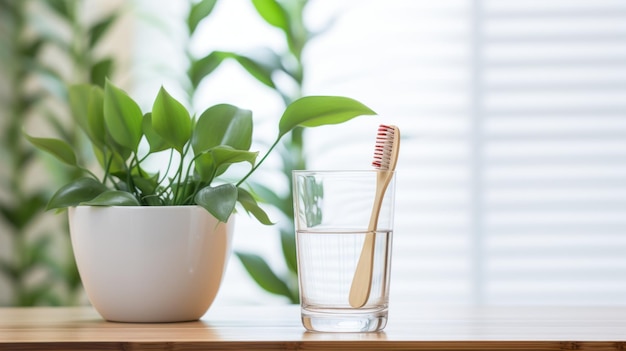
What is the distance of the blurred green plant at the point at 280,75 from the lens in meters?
1.73

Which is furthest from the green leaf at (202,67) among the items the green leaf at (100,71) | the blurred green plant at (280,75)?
the green leaf at (100,71)

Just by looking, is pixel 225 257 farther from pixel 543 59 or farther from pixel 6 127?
pixel 543 59

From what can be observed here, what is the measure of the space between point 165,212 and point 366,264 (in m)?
0.22

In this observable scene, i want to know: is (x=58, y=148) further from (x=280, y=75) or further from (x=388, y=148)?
(x=280, y=75)

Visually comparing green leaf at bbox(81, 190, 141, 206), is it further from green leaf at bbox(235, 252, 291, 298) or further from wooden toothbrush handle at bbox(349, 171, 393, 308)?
green leaf at bbox(235, 252, 291, 298)

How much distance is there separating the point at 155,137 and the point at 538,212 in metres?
1.42

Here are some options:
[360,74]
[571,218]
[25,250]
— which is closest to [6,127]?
[25,250]

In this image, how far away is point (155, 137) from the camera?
2.82 ft

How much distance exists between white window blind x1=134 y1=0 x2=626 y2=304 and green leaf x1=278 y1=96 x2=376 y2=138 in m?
1.21

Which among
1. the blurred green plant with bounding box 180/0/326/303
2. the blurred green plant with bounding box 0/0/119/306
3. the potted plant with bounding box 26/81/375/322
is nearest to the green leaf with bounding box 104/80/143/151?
the potted plant with bounding box 26/81/375/322

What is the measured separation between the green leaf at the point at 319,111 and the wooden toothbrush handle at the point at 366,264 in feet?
0.38

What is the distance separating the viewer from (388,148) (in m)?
0.75

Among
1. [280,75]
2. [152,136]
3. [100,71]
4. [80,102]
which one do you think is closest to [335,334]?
[152,136]

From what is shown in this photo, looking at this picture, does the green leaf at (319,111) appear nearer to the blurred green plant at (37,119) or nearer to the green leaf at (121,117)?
the green leaf at (121,117)
